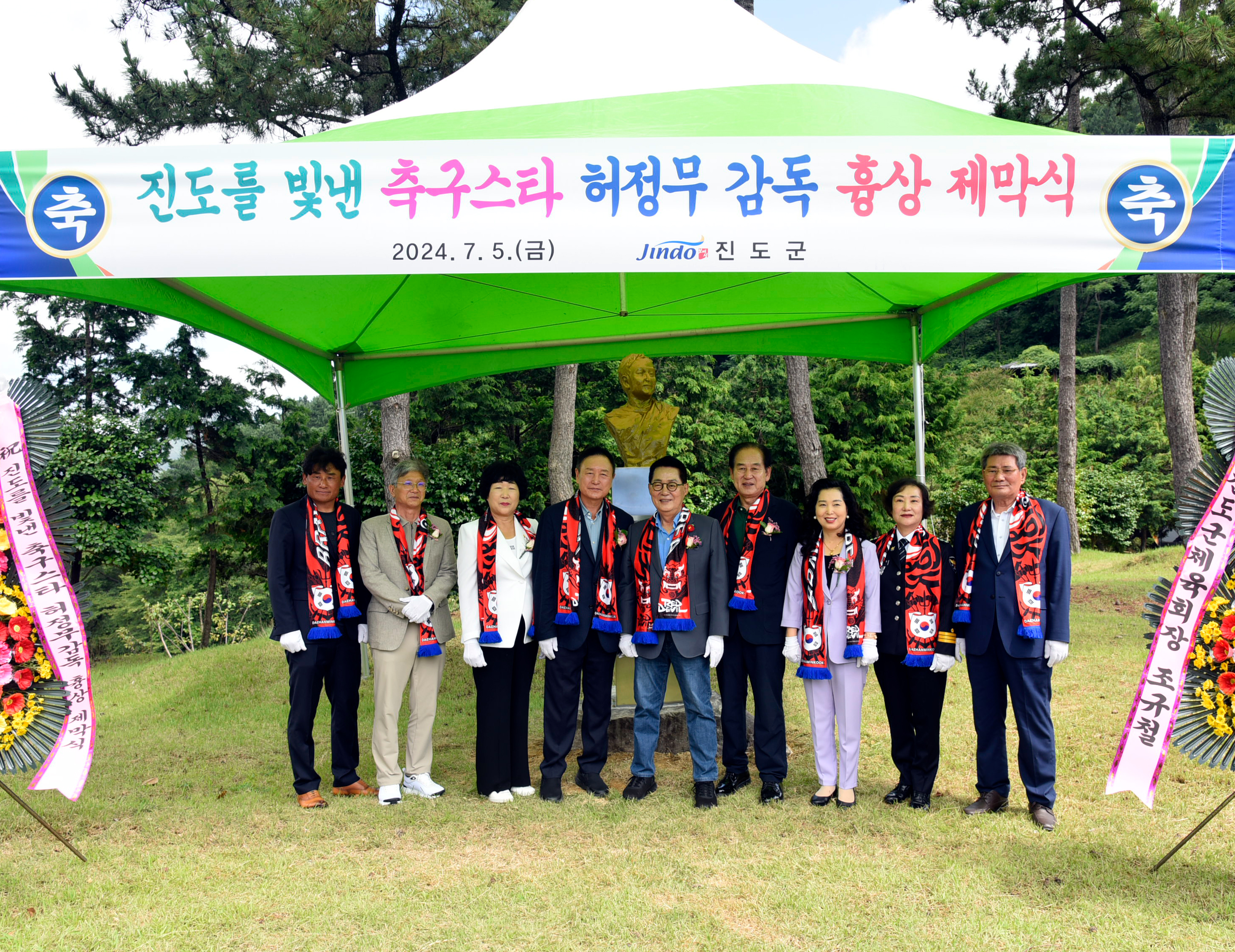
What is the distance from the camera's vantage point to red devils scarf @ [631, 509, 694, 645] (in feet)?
12.1

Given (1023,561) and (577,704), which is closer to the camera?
(1023,561)

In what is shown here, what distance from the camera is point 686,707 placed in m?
3.79

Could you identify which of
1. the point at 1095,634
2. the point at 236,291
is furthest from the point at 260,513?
the point at 1095,634

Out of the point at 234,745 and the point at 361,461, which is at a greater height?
the point at 361,461

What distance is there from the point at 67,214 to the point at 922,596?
3.19 m

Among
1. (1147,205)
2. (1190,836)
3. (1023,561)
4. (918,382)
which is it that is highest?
(1147,205)

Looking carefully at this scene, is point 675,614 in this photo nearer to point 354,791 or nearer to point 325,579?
point 325,579

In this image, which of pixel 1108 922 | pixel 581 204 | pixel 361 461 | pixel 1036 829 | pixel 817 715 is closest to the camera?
pixel 1108 922

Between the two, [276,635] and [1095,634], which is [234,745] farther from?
[1095,634]

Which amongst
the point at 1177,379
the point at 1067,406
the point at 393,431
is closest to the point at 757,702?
the point at 393,431

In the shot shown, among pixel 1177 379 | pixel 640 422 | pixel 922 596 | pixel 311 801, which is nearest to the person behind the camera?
pixel 922 596

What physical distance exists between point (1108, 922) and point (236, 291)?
393 centimetres

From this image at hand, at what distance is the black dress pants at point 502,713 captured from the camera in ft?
12.5

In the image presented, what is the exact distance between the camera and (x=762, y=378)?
1862cm
